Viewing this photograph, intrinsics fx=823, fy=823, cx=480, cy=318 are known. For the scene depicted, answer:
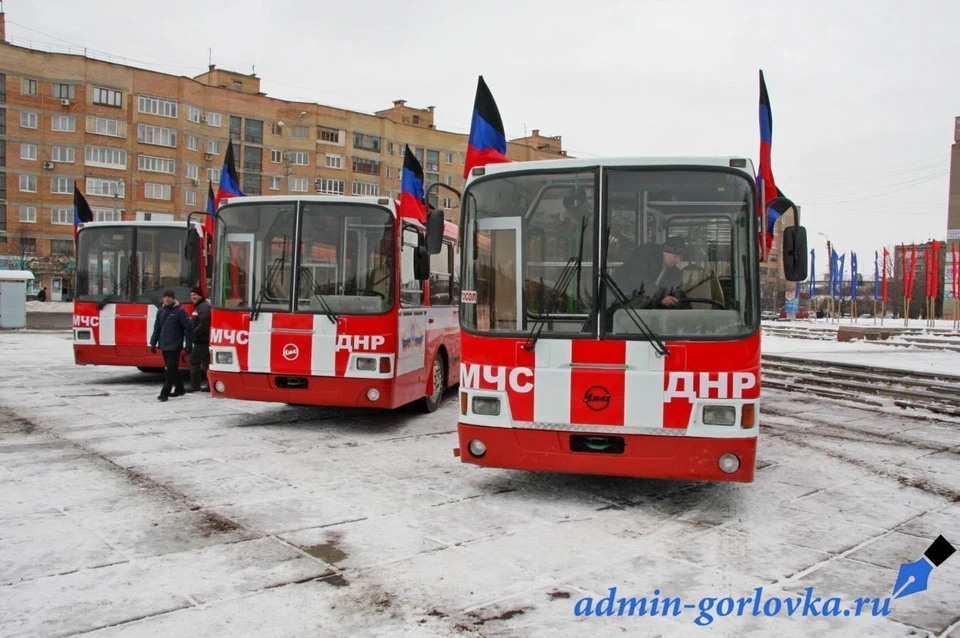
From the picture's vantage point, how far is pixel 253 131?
69562mm

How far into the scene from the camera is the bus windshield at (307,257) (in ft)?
32.1

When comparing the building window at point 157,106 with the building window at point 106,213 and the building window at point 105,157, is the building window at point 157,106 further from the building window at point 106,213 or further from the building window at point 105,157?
the building window at point 106,213

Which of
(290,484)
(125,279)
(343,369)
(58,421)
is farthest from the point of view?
(125,279)

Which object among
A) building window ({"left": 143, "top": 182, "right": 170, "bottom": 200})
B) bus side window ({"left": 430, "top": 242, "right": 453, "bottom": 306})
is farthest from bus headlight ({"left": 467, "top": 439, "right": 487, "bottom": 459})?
building window ({"left": 143, "top": 182, "right": 170, "bottom": 200})

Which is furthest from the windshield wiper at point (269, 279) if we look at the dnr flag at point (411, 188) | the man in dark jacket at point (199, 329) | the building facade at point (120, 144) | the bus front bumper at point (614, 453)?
the building facade at point (120, 144)

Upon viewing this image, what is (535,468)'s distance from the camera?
659cm

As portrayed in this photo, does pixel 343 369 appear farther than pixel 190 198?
No

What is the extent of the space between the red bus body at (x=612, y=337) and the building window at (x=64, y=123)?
61931mm

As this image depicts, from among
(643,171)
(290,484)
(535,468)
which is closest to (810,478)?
(535,468)

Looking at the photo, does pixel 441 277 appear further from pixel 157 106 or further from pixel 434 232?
pixel 157 106

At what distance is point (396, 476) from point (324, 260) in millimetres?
3210

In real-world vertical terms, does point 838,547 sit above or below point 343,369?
below

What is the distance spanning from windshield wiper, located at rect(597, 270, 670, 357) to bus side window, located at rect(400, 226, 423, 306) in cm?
402

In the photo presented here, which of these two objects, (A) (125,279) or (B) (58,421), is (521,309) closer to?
(B) (58,421)
